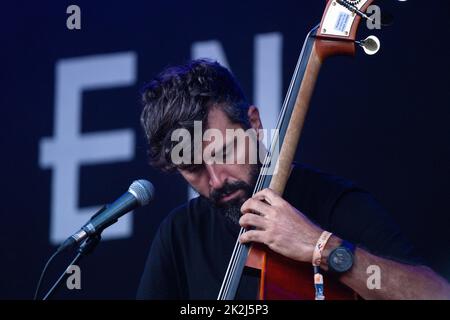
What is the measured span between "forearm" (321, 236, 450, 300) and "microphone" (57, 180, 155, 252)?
1.79 feet

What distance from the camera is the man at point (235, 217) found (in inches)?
86.2

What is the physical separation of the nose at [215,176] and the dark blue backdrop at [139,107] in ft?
1.91

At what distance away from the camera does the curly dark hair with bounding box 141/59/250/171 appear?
9.00ft

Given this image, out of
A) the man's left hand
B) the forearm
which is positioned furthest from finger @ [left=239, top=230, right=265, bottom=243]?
the forearm

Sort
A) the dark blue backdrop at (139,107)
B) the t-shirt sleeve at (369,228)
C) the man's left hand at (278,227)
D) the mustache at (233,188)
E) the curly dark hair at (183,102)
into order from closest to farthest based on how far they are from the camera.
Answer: the man's left hand at (278,227)
the t-shirt sleeve at (369,228)
the mustache at (233,188)
the curly dark hair at (183,102)
the dark blue backdrop at (139,107)

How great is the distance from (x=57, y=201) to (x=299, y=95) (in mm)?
1417

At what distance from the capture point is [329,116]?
309cm

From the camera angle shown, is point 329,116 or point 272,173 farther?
point 329,116

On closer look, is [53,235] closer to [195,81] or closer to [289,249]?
[195,81]

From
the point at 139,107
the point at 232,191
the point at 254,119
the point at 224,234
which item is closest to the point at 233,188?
the point at 232,191

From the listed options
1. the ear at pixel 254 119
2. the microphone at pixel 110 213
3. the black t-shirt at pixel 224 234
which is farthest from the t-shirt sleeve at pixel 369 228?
the microphone at pixel 110 213

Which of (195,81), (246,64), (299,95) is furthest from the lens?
(246,64)

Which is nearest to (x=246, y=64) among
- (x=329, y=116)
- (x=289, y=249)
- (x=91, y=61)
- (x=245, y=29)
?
(x=245, y=29)

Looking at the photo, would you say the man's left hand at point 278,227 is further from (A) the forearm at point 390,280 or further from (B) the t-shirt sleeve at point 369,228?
(B) the t-shirt sleeve at point 369,228
